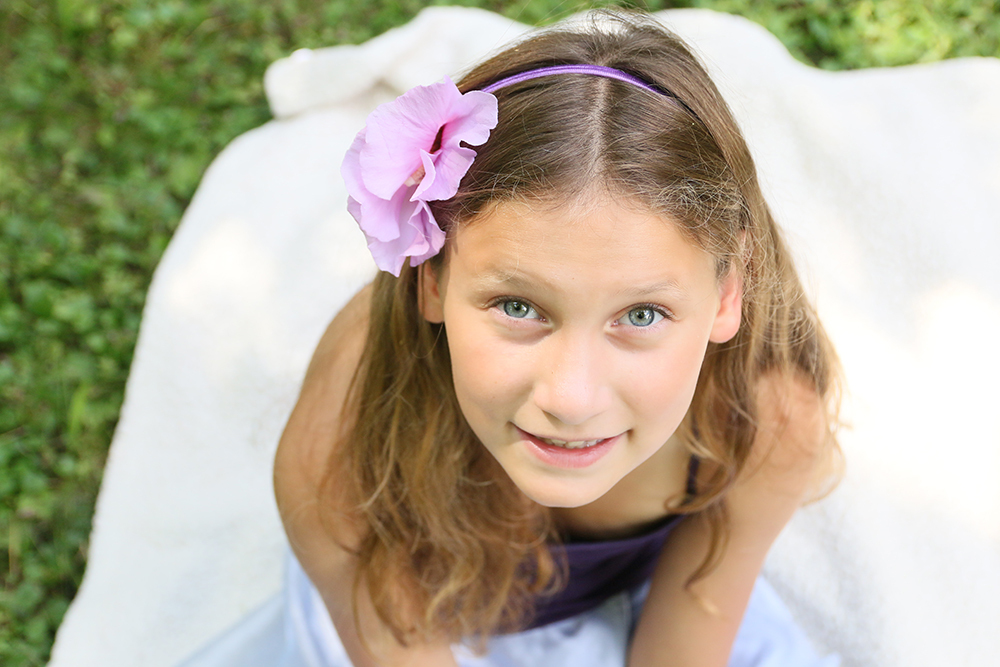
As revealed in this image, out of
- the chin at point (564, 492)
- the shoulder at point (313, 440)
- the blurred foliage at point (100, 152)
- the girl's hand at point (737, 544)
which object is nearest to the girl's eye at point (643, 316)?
the chin at point (564, 492)

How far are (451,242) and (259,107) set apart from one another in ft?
6.40

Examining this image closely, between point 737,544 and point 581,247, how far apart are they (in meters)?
0.88

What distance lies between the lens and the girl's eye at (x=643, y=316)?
3.84ft

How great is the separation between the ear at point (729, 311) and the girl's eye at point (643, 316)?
0.16 m

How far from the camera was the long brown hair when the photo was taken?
117cm

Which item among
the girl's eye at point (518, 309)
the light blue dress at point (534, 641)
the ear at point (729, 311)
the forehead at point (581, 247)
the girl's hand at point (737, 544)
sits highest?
the forehead at point (581, 247)

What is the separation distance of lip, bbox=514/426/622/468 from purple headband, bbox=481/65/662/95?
0.47 metres

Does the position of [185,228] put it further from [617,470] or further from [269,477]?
[617,470]

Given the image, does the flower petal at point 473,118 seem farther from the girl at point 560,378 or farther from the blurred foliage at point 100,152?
the blurred foliage at point 100,152

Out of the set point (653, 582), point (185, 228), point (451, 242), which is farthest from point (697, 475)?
point (185, 228)

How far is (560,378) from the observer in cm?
115

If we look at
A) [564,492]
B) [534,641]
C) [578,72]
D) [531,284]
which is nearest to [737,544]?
[534,641]

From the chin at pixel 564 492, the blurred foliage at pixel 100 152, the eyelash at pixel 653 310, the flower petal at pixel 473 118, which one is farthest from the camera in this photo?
the blurred foliage at pixel 100 152

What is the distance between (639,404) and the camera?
3.98 ft
